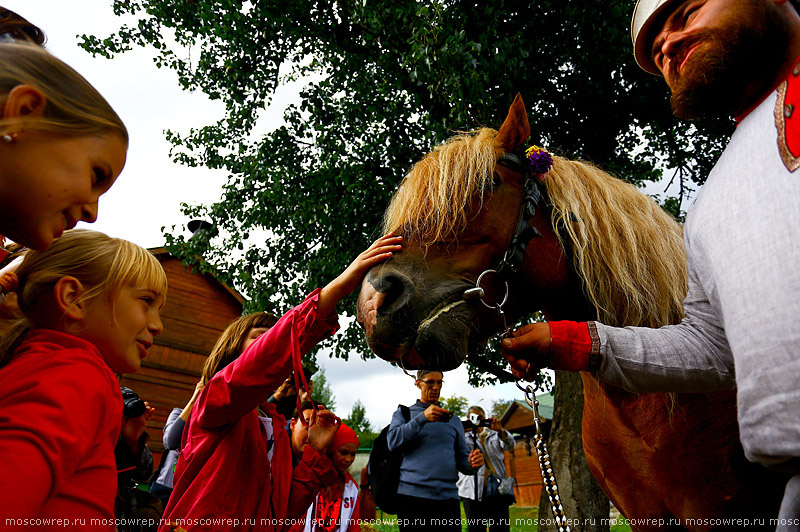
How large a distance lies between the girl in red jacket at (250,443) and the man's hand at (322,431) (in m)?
0.15

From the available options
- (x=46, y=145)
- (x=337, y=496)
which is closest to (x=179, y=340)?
(x=337, y=496)

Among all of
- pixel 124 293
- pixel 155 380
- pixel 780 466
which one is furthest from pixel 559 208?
pixel 155 380

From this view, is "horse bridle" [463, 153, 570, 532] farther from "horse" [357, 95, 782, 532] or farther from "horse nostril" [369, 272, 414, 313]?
"horse nostril" [369, 272, 414, 313]

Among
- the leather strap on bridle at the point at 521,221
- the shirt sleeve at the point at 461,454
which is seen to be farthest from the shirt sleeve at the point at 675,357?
the shirt sleeve at the point at 461,454

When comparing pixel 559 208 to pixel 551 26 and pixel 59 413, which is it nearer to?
pixel 59 413

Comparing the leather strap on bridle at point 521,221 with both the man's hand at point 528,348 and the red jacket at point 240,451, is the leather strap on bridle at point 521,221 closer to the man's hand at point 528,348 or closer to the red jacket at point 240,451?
the man's hand at point 528,348

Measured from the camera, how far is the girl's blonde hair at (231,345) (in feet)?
8.93

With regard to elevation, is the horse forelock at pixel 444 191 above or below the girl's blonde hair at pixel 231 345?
above

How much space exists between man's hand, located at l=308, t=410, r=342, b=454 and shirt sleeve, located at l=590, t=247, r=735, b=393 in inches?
61.4

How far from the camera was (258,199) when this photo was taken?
8.04 metres

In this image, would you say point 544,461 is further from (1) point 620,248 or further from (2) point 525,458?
(2) point 525,458

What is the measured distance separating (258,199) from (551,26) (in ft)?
17.0

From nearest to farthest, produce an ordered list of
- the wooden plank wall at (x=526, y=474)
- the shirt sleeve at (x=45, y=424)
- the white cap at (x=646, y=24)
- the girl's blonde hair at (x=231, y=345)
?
the shirt sleeve at (x=45, y=424) → the white cap at (x=646, y=24) → the girl's blonde hair at (x=231, y=345) → the wooden plank wall at (x=526, y=474)

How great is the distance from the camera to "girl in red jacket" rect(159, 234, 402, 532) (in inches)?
75.8
